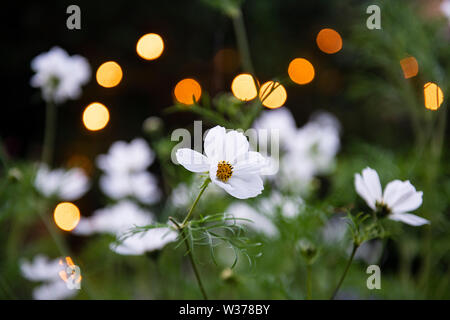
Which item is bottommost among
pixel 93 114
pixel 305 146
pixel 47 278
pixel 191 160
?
pixel 47 278

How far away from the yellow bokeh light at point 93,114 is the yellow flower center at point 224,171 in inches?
42.4

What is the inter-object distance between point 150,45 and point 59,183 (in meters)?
1.10

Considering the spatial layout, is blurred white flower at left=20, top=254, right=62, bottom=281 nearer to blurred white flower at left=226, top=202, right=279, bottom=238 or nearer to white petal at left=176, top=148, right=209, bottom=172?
blurred white flower at left=226, top=202, right=279, bottom=238

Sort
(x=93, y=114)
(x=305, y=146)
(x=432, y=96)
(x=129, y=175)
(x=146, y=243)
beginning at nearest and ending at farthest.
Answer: (x=146, y=243) < (x=432, y=96) < (x=129, y=175) < (x=305, y=146) < (x=93, y=114)

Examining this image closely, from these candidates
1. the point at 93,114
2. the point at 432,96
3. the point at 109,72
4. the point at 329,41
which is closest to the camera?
the point at 432,96

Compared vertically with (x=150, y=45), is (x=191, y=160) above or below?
below

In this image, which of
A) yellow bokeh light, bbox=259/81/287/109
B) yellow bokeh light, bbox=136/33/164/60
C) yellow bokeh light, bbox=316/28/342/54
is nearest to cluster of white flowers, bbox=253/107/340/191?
yellow bokeh light, bbox=259/81/287/109

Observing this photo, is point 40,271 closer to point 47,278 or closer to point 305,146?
point 47,278

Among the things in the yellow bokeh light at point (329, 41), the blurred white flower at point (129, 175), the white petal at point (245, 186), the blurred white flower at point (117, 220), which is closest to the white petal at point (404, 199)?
the white petal at point (245, 186)

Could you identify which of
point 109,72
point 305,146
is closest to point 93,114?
point 109,72

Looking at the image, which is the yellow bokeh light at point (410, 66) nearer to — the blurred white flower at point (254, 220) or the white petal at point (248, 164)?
the blurred white flower at point (254, 220)

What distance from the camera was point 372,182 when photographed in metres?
0.35

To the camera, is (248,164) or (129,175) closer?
(248,164)
